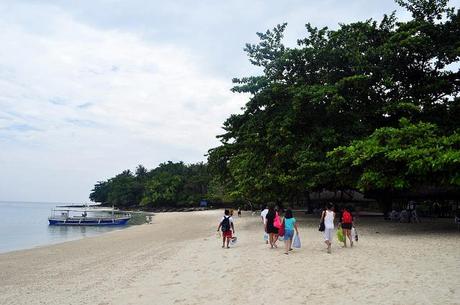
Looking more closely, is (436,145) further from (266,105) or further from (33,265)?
(33,265)

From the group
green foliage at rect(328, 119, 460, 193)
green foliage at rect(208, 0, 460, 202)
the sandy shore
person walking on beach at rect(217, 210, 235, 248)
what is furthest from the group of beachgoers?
green foliage at rect(208, 0, 460, 202)

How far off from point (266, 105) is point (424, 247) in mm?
14808

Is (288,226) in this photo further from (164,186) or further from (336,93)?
(164,186)

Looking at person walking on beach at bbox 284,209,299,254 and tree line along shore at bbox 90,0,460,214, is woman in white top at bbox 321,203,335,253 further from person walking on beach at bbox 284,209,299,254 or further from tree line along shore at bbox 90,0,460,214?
tree line along shore at bbox 90,0,460,214

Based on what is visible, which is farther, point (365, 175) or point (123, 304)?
point (365, 175)

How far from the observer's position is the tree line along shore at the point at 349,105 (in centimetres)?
2016

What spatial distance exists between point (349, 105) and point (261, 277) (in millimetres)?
16799

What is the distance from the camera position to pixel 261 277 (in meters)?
9.54

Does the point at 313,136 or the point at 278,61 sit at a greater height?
the point at 278,61

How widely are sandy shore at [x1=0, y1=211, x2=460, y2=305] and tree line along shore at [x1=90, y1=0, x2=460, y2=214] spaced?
210 inches

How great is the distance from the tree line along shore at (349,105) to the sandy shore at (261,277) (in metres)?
5.33

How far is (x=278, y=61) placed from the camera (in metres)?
25.2

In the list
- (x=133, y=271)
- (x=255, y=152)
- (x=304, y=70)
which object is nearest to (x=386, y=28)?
(x=304, y=70)

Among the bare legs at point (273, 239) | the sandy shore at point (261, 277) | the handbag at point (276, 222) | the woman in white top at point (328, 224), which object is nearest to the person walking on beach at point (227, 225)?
the sandy shore at point (261, 277)
